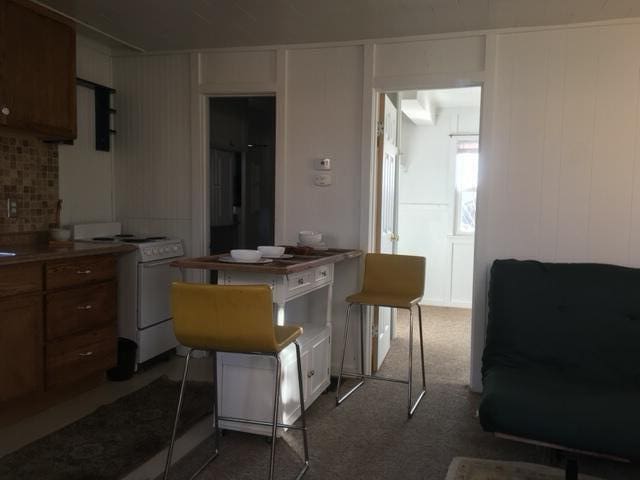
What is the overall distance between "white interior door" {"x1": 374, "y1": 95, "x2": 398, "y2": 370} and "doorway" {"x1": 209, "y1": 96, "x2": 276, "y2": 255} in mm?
1638

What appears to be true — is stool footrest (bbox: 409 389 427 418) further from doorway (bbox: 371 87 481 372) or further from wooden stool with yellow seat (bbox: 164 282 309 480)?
doorway (bbox: 371 87 481 372)

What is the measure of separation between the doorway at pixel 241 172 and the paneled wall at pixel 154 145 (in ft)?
2.59

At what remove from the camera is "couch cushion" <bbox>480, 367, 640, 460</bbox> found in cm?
195

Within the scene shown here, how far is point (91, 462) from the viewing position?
2346mm

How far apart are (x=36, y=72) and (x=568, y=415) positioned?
10.6 ft

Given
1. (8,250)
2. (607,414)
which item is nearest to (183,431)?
(8,250)

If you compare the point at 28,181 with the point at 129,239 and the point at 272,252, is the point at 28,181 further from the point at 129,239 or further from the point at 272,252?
the point at 272,252

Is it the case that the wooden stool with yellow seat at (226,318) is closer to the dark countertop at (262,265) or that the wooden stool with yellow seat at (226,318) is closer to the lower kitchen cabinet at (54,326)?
the dark countertop at (262,265)

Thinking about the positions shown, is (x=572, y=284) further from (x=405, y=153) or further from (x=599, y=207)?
(x=405, y=153)

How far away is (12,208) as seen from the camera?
3230 mm

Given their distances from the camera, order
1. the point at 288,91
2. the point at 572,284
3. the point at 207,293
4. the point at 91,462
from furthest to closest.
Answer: the point at 288,91 → the point at 572,284 → the point at 91,462 → the point at 207,293

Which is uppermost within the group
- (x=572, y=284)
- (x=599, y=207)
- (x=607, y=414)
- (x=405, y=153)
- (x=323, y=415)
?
(x=405, y=153)

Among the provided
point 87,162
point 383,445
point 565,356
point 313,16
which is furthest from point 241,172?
point 565,356

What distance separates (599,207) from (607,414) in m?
1.48
